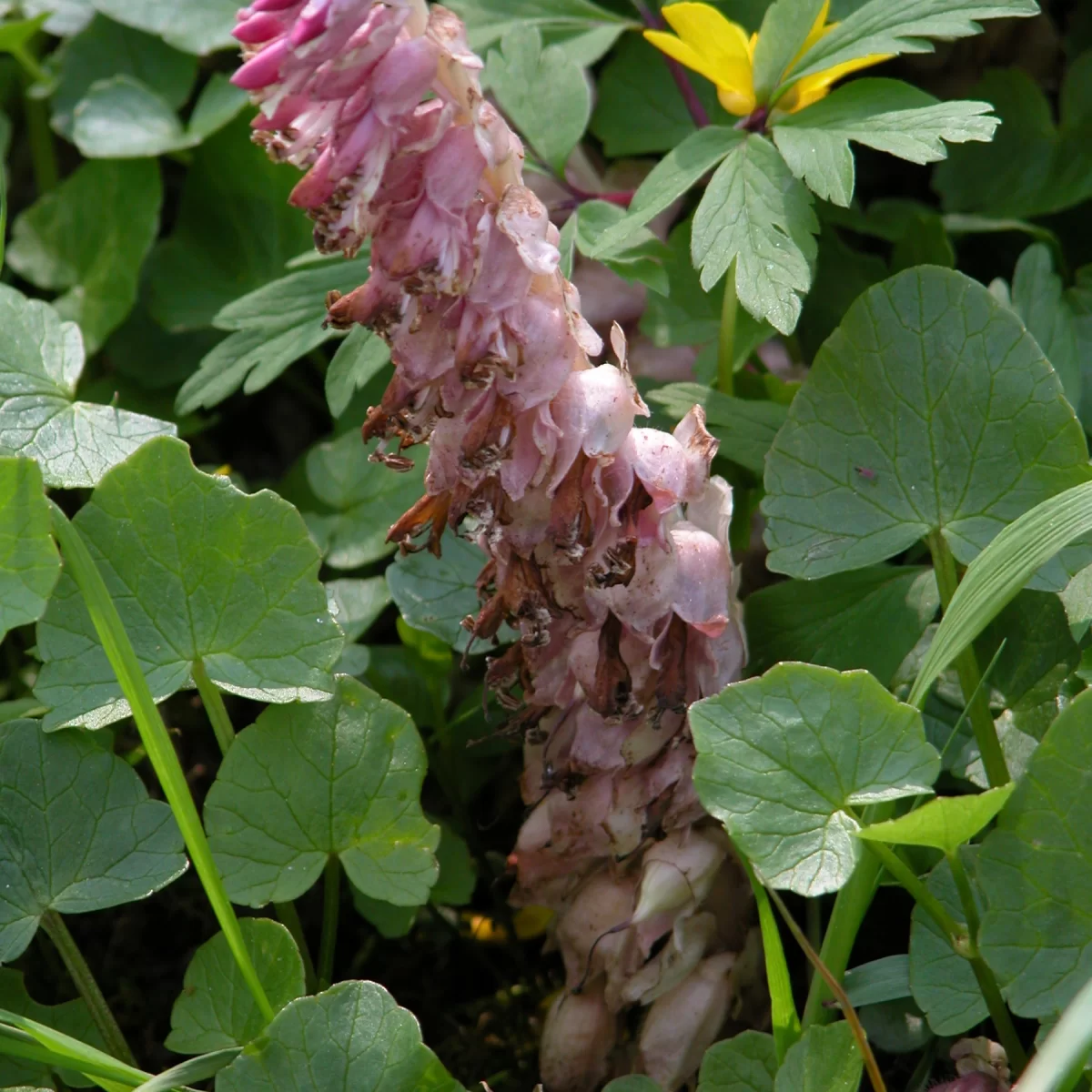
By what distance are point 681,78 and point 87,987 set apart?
1.00 meters

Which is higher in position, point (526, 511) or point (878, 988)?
point (526, 511)

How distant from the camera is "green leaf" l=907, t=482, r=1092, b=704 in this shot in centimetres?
73

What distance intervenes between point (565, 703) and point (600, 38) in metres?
0.69

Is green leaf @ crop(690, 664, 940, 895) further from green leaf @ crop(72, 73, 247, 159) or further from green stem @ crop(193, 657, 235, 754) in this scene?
green leaf @ crop(72, 73, 247, 159)

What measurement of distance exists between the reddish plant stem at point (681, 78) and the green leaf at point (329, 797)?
70 cm

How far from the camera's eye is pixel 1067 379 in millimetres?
1012

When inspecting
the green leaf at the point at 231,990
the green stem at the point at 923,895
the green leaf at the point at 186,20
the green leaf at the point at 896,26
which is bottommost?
the green leaf at the point at 231,990

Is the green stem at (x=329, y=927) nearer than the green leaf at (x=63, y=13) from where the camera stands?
Yes

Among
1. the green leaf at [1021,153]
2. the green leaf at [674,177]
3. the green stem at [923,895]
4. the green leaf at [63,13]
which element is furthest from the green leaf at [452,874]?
the green leaf at [63,13]

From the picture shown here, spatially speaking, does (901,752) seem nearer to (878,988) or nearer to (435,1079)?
(878,988)

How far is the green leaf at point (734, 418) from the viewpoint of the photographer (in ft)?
3.24

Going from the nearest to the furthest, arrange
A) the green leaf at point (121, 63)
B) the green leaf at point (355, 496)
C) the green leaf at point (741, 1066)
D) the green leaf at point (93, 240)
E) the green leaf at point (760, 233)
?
the green leaf at point (741, 1066), the green leaf at point (760, 233), the green leaf at point (355, 496), the green leaf at point (93, 240), the green leaf at point (121, 63)

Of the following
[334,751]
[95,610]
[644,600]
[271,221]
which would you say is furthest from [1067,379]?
[271,221]

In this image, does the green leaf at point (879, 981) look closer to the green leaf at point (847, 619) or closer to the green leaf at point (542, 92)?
the green leaf at point (847, 619)
